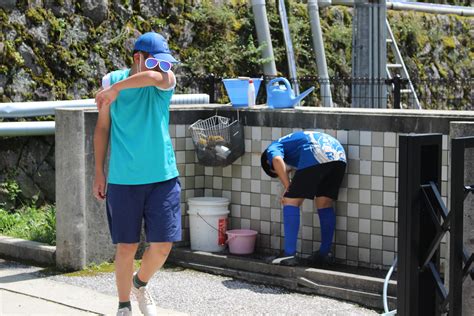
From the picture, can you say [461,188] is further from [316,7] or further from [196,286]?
[316,7]

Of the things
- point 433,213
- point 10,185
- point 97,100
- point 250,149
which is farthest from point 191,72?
point 433,213

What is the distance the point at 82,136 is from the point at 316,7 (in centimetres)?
849

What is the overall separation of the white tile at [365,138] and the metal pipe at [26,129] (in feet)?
12.1

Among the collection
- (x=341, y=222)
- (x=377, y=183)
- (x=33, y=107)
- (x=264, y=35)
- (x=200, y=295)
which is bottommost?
(x=200, y=295)

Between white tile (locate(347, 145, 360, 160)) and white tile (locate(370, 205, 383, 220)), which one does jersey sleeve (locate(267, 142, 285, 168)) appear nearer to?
white tile (locate(347, 145, 360, 160))

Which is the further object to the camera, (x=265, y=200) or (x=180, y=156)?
(x=180, y=156)

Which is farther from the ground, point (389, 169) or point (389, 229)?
point (389, 169)

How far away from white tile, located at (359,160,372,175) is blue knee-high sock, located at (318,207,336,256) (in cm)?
41

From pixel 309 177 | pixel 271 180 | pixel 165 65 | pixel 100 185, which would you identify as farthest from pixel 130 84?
pixel 271 180

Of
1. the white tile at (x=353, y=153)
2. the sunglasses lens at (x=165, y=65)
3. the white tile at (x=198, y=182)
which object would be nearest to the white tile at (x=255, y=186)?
the white tile at (x=198, y=182)

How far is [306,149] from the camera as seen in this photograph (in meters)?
7.65

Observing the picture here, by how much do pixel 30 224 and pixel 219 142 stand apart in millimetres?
2251

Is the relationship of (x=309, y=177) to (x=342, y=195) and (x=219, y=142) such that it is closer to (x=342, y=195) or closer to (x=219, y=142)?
(x=342, y=195)

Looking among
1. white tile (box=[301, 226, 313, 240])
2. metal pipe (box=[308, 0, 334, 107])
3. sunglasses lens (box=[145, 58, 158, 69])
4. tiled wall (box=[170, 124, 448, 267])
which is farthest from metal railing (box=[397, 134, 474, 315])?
metal pipe (box=[308, 0, 334, 107])
